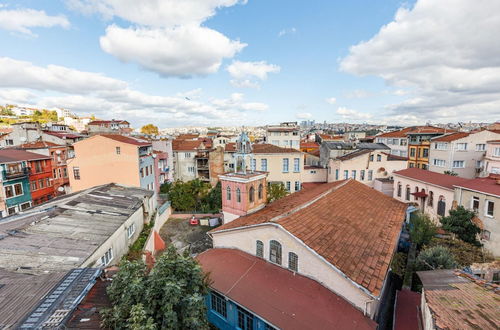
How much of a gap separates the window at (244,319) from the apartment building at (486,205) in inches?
884

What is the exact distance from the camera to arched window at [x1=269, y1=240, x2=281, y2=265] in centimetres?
1265

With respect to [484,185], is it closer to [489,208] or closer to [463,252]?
[489,208]

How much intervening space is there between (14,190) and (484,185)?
5170 centimetres

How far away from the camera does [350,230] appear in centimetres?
1344

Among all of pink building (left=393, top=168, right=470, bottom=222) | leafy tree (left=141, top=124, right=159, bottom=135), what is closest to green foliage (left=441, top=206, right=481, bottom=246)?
pink building (left=393, top=168, right=470, bottom=222)

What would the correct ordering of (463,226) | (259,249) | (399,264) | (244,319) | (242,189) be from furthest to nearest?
(463,226), (242,189), (399,264), (259,249), (244,319)

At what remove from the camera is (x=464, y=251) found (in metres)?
18.9

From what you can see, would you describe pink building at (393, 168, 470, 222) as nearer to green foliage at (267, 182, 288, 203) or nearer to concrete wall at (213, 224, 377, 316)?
green foliage at (267, 182, 288, 203)

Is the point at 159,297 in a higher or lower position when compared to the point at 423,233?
higher

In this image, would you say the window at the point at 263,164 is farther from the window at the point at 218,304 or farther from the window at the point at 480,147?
the window at the point at 480,147

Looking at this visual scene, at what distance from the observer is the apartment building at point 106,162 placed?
89.7 ft

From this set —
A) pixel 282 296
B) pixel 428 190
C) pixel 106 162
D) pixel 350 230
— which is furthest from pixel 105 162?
pixel 428 190

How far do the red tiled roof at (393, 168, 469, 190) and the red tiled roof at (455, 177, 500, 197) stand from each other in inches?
39.4

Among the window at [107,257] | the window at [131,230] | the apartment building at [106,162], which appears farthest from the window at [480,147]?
the window at [107,257]
